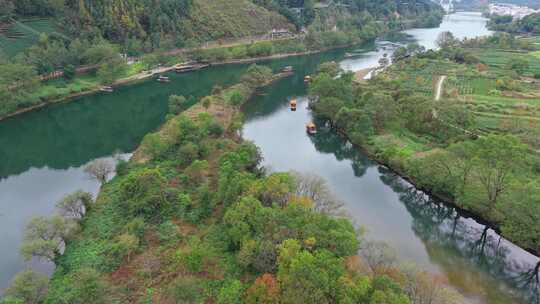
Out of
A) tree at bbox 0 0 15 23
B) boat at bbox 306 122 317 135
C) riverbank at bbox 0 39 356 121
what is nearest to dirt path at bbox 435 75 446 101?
boat at bbox 306 122 317 135

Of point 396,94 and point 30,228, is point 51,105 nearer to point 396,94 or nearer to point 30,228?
point 30,228

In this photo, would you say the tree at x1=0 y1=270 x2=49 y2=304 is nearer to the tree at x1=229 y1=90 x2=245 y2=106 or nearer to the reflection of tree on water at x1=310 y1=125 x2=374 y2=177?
the reflection of tree on water at x1=310 y1=125 x2=374 y2=177

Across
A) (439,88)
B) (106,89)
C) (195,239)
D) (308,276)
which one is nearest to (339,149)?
(195,239)

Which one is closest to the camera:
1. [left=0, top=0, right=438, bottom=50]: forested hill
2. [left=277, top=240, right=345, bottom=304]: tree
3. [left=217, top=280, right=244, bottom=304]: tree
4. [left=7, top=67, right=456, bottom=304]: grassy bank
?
[left=277, top=240, right=345, bottom=304]: tree

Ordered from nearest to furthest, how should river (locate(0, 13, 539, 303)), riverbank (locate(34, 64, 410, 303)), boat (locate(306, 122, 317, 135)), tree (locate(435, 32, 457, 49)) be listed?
riverbank (locate(34, 64, 410, 303)) → river (locate(0, 13, 539, 303)) → boat (locate(306, 122, 317, 135)) → tree (locate(435, 32, 457, 49))

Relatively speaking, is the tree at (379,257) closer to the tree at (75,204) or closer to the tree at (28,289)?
the tree at (28,289)

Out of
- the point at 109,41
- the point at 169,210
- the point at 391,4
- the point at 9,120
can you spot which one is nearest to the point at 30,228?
the point at 169,210

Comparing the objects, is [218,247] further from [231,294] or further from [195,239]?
[231,294]
